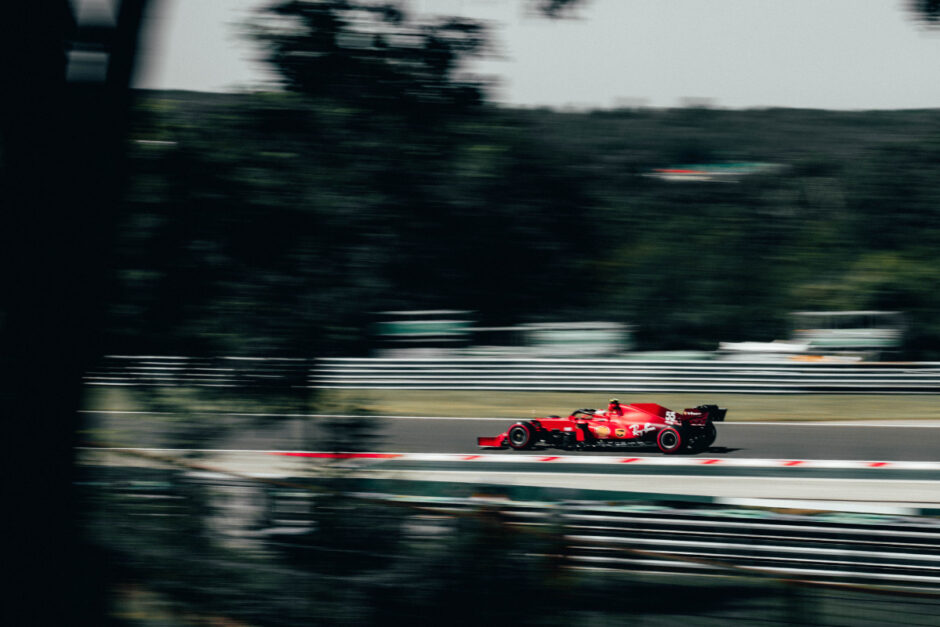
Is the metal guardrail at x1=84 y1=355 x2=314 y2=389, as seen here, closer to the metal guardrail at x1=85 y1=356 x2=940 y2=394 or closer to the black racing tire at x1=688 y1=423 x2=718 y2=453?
the black racing tire at x1=688 y1=423 x2=718 y2=453

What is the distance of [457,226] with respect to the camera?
416cm

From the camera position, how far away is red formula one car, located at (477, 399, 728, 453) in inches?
381

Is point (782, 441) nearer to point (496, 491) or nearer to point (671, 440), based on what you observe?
point (671, 440)

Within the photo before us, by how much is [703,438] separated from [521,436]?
200cm

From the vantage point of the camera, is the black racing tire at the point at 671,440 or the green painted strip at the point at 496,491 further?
the black racing tire at the point at 671,440

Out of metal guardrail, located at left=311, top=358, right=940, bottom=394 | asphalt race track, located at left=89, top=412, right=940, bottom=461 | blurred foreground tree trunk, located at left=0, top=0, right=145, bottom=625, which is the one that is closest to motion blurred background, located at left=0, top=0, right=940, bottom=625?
blurred foreground tree trunk, located at left=0, top=0, right=145, bottom=625

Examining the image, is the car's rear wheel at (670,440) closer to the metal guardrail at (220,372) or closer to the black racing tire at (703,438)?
the black racing tire at (703,438)

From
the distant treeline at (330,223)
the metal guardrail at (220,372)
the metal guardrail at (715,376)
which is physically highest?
the distant treeline at (330,223)

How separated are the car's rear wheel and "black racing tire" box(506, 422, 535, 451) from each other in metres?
1.38

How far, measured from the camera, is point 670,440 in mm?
9922

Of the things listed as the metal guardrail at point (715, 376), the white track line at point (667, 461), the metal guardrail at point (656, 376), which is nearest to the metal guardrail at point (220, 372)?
the white track line at point (667, 461)

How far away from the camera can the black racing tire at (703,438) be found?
998cm

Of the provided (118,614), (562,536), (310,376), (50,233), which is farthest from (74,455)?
(562,536)

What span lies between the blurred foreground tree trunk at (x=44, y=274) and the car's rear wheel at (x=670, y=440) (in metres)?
7.97
